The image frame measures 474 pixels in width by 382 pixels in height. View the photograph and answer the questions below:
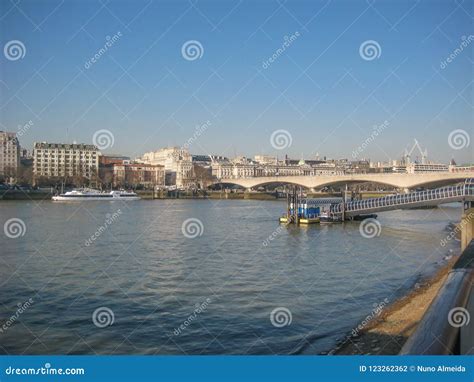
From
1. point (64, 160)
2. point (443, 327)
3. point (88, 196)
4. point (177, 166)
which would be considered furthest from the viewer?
point (177, 166)

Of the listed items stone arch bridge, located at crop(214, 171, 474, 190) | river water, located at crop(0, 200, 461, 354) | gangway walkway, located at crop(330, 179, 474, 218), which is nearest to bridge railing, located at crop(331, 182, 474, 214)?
gangway walkway, located at crop(330, 179, 474, 218)

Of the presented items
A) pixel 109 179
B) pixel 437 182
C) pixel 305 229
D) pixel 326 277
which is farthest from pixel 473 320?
pixel 109 179

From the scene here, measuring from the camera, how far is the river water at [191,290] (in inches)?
142

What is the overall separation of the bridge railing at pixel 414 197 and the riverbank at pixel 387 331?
27.3 feet

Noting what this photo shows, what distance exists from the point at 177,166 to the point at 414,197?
117 feet

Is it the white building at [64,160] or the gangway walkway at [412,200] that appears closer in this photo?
the gangway walkway at [412,200]

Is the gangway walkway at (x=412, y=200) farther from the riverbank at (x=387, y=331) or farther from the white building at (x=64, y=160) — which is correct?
the white building at (x=64, y=160)

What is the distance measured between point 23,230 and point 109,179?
83.2ft

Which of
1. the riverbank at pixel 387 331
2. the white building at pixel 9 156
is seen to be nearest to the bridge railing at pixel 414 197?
the riverbank at pixel 387 331

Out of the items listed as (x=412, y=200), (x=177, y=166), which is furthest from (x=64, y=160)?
(x=412, y=200)

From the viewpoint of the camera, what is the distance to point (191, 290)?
5.03 meters

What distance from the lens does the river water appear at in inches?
142

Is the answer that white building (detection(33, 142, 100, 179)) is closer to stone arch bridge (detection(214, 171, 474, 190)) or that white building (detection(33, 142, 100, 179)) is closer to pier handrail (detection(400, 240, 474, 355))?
stone arch bridge (detection(214, 171, 474, 190))

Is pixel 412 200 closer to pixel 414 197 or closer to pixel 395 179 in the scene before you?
pixel 414 197
